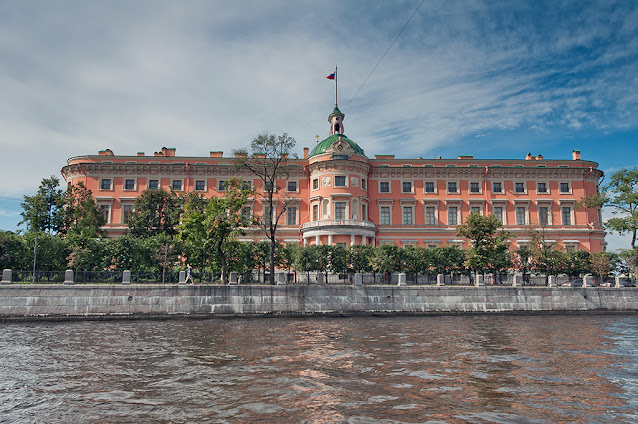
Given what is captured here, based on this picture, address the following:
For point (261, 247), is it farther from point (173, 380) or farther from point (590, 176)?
point (590, 176)

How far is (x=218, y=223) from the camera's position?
2994cm

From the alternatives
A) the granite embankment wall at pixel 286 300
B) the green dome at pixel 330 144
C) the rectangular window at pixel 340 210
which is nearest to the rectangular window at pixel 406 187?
the green dome at pixel 330 144

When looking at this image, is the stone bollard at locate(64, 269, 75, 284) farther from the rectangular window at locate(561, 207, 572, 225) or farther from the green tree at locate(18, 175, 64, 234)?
the rectangular window at locate(561, 207, 572, 225)

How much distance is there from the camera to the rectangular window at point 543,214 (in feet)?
161

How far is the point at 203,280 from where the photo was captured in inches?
1246

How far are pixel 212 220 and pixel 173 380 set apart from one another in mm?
18999

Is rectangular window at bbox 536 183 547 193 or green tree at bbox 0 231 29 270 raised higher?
rectangular window at bbox 536 183 547 193

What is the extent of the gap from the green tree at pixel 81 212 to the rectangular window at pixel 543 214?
4796cm

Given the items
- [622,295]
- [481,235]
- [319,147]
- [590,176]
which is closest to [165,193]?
[319,147]

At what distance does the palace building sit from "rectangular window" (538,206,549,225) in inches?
4.6

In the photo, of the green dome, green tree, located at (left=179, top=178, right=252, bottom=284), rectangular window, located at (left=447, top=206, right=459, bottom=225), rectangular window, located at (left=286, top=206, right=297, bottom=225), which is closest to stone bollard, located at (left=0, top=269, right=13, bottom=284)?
green tree, located at (left=179, top=178, right=252, bottom=284)

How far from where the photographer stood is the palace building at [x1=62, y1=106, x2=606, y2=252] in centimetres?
4822

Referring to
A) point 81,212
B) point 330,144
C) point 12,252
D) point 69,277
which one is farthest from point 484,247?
point 81,212

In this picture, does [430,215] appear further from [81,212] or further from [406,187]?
[81,212]
